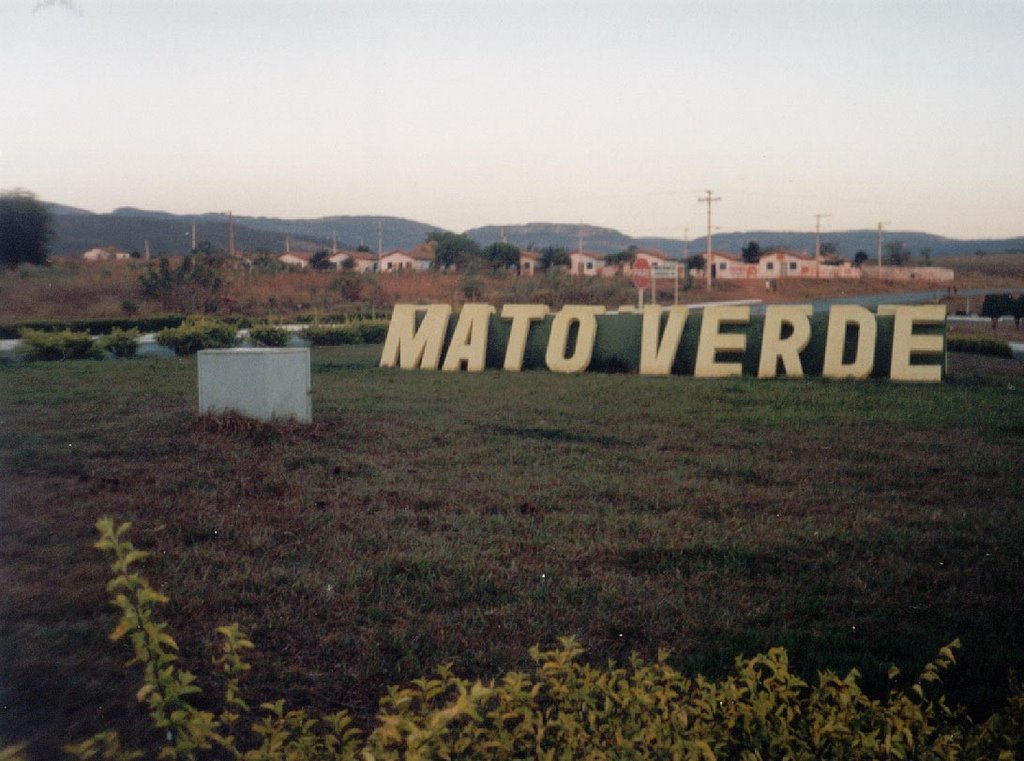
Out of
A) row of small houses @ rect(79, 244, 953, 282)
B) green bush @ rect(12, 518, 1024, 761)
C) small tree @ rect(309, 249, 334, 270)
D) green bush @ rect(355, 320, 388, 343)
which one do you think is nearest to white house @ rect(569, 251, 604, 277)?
row of small houses @ rect(79, 244, 953, 282)

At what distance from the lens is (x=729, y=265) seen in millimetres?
Answer: 90625

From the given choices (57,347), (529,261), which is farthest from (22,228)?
(529,261)

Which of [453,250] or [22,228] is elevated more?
[453,250]

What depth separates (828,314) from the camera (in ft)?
51.0

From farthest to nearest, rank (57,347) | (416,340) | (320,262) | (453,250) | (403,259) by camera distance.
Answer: (403,259) → (453,250) → (320,262) → (57,347) → (416,340)

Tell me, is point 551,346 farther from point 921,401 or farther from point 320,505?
point 320,505

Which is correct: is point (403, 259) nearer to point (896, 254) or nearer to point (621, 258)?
point (621, 258)

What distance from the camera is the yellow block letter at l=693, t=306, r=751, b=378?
15.5m

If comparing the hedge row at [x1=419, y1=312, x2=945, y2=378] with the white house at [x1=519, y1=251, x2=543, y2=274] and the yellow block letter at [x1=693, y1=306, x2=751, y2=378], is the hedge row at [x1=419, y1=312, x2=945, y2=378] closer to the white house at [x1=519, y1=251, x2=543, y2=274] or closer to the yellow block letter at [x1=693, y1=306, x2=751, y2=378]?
Answer: the yellow block letter at [x1=693, y1=306, x2=751, y2=378]

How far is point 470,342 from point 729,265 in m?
77.1

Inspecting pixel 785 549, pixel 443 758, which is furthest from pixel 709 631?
pixel 443 758

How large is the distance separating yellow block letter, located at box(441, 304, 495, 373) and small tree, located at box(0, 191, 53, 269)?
679 cm

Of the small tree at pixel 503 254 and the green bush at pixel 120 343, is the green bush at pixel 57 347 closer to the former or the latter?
the green bush at pixel 120 343

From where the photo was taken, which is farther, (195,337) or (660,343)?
(195,337)
